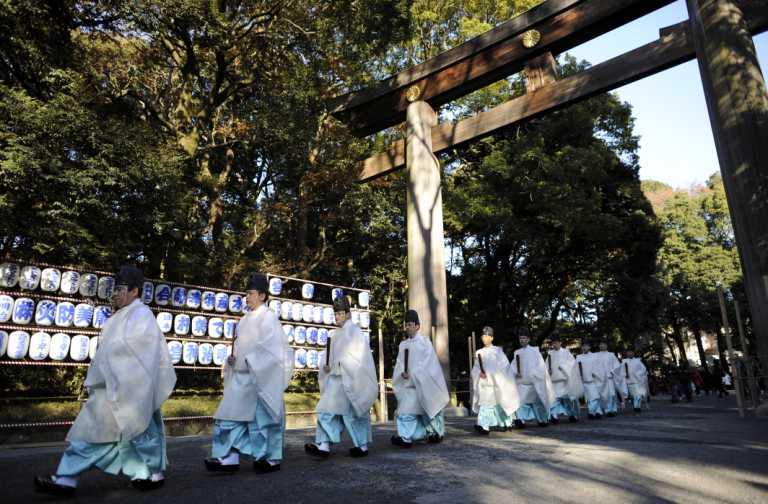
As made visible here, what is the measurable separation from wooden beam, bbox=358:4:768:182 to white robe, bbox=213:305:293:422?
7796 millimetres

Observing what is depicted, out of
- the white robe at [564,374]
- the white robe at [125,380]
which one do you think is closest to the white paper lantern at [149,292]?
the white robe at [125,380]

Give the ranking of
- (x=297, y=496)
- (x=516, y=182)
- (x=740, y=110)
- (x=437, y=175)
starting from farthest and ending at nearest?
(x=516, y=182), (x=437, y=175), (x=740, y=110), (x=297, y=496)

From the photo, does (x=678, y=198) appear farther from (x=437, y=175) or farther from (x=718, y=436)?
(x=718, y=436)

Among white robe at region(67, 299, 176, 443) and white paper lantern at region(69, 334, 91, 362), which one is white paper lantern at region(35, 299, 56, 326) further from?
white robe at region(67, 299, 176, 443)

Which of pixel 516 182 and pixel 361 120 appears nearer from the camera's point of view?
pixel 361 120

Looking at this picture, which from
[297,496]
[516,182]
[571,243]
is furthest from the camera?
[571,243]

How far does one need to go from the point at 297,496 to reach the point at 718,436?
573cm

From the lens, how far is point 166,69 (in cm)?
1305

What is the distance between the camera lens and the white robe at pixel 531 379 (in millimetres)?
9914

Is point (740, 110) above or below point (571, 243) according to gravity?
below

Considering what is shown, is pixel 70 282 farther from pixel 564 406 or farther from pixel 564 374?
pixel 564 406

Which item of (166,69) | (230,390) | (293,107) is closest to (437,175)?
(293,107)

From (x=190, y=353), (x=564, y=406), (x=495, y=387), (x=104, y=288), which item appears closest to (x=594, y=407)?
(x=564, y=406)

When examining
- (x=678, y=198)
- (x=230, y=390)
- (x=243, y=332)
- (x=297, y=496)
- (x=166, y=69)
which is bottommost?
(x=297, y=496)
